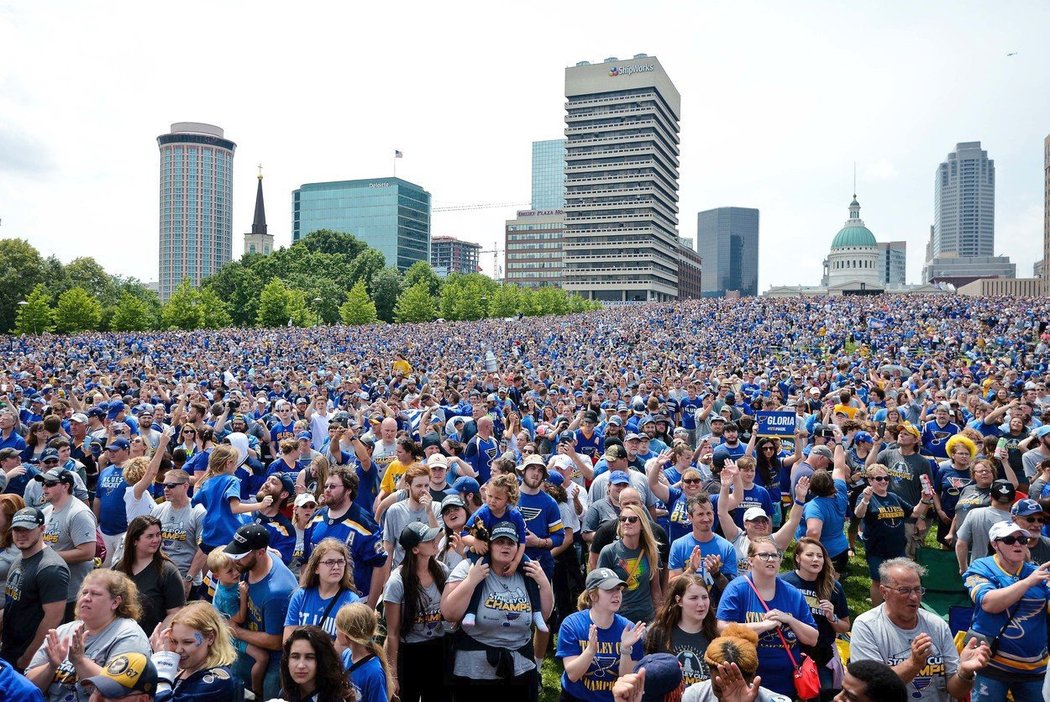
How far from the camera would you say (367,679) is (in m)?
3.74

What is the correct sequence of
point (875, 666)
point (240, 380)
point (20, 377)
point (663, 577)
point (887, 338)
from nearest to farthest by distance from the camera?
point (875, 666) < point (663, 577) < point (20, 377) < point (240, 380) < point (887, 338)

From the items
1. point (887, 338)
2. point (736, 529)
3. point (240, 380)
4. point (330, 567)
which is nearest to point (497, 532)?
point (330, 567)

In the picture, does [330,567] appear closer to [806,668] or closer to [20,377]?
[806,668]

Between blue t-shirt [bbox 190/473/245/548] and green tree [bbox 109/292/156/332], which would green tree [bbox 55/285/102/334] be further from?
blue t-shirt [bbox 190/473/245/548]

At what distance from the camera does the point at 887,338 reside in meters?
35.1

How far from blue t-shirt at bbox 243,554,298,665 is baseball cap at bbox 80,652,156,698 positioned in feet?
4.04

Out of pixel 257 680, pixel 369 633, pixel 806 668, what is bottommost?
pixel 257 680

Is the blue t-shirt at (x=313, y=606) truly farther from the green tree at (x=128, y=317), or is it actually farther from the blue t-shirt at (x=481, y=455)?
the green tree at (x=128, y=317)

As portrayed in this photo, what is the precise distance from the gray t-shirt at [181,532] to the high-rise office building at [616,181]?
152 meters

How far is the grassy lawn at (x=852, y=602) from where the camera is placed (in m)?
6.14

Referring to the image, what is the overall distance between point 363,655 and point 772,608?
7.72 ft

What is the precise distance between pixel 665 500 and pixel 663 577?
155 cm

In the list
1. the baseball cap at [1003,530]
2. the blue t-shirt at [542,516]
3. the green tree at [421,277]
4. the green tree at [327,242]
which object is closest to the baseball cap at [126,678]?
the blue t-shirt at [542,516]

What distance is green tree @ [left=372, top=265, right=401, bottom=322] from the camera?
94.1 m
